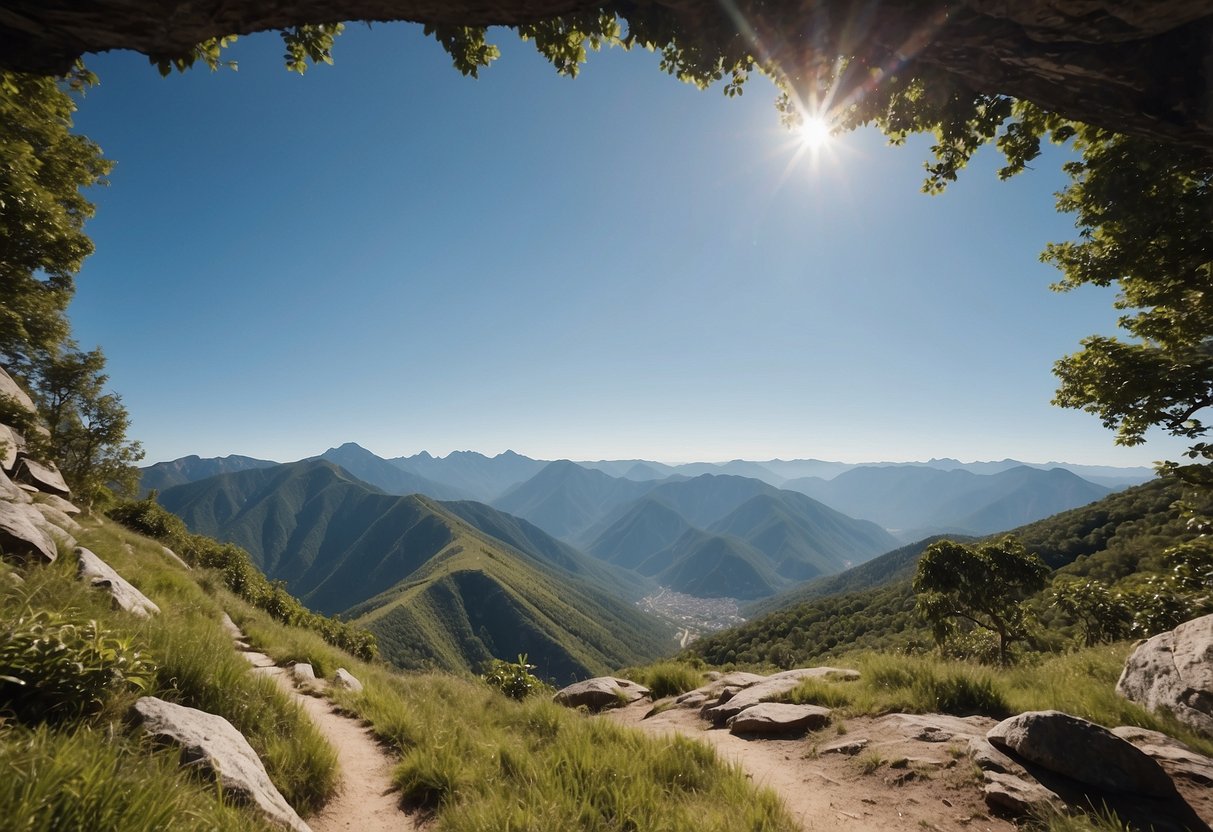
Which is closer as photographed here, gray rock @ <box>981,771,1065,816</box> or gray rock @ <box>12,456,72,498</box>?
gray rock @ <box>981,771,1065,816</box>

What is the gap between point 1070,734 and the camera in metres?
5.43

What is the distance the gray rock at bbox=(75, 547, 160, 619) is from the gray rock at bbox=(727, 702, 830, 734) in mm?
10241

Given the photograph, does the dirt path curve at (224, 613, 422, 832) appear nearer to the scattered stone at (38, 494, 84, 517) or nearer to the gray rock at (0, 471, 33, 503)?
the gray rock at (0, 471, 33, 503)

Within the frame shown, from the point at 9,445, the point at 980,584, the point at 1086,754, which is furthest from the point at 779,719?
the point at 9,445

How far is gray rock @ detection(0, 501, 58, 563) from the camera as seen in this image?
281 inches

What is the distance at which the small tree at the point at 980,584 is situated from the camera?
18969 millimetres

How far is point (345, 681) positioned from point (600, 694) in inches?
253

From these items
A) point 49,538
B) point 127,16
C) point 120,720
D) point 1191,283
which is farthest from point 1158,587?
point 49,538

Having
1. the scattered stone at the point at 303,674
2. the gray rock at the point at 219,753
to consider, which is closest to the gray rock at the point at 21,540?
the scattered stone at the point at 303,674

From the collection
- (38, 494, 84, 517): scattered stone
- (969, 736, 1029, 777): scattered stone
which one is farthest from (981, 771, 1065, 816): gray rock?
(38, 494, 84, 517): scattered stone

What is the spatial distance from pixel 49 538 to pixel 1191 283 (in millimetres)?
23373

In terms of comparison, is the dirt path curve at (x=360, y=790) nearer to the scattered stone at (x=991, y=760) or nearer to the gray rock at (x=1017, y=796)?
the gray rock at (x=1017, y=796)

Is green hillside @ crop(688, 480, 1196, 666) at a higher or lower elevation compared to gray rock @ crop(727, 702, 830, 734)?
lower

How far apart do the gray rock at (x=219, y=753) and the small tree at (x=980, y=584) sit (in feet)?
77.8
